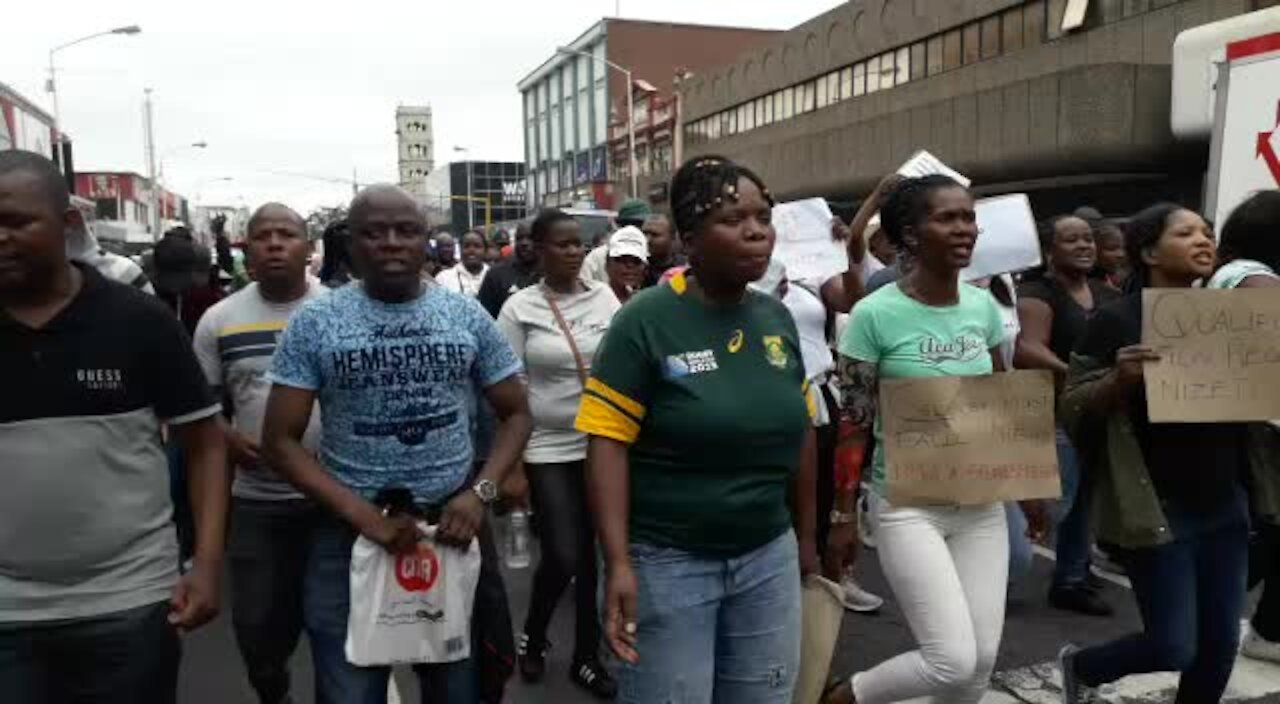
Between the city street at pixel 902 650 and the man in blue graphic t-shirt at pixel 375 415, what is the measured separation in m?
1.60

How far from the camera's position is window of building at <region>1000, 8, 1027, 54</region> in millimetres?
27953

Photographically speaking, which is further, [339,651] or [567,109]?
[567,109]

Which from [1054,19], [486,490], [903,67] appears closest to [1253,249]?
[486,490]

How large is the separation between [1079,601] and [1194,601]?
2050 mm

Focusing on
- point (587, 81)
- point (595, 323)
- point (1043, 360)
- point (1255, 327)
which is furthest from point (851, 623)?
point (587, 81)

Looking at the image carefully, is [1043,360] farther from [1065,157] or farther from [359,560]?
[1065,157]

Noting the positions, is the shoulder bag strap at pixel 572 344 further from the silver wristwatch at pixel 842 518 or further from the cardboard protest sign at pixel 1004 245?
the cardboard protest sign at pixel 1004 245

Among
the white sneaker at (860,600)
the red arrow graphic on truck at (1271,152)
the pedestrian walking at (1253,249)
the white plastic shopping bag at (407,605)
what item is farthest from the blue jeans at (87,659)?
the red arrow graphic on truck at (1271,152)

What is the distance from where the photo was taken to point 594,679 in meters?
4.29

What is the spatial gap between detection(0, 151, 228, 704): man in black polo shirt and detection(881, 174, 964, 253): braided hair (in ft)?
6.98

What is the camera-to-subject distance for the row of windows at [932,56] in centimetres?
2661

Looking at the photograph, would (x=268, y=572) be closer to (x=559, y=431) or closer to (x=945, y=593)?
(x=559, y=431)

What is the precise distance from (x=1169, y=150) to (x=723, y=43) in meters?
55.4

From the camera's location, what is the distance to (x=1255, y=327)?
3.15m
